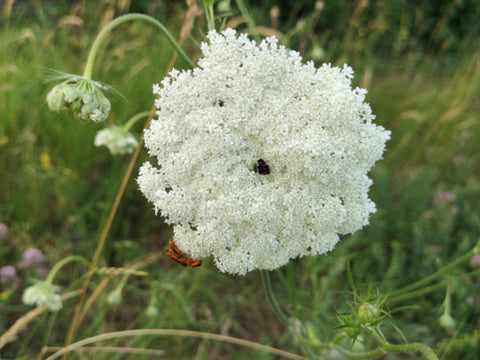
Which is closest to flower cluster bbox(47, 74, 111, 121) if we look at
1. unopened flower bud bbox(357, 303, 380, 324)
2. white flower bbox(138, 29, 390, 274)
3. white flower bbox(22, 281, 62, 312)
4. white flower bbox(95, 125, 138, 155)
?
white flower bbox(138, 29, 390, 274)

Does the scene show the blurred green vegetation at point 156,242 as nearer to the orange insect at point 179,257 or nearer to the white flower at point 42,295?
the white flower at point 42,295

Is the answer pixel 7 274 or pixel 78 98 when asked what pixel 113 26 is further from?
pixel 7 274

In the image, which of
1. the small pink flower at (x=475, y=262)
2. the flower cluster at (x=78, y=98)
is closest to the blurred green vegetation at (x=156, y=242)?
the small pink flower at (x=475, y=262)

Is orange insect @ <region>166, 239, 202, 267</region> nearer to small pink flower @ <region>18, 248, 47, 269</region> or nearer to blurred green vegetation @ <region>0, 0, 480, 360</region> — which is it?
blurred green vegetation @ <region>0, 0, 480, 360</region>

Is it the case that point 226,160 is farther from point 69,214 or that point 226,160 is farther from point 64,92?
point 69,214

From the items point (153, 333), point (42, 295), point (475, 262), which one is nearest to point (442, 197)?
point (475, 262)

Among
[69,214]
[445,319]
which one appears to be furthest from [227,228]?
[69,214]
